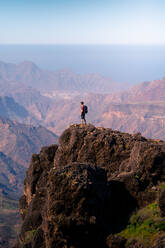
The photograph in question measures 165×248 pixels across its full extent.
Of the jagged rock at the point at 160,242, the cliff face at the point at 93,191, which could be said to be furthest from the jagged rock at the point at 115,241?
the jagged rock at the point at 160,242

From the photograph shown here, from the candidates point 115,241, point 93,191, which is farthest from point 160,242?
point 93,191

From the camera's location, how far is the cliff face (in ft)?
55.7

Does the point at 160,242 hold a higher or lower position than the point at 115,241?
higher

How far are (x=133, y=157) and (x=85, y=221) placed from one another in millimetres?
8233

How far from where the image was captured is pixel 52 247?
17.3 metres

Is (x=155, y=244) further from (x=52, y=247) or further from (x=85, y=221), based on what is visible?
(x=52, y=247)

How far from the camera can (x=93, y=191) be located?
1758cm

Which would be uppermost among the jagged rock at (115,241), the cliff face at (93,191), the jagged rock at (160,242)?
the cliff face at (93,191)

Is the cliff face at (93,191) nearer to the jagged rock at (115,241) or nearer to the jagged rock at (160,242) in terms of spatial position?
the jagged rock at (115,241)

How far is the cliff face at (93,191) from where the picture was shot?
55.7 feet

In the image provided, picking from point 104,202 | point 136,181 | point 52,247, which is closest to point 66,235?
point 52,247

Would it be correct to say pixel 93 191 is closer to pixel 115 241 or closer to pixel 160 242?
pixel 115 241

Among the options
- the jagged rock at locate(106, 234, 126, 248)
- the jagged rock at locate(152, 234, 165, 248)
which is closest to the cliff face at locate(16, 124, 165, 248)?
the jagged rock at locate(106, 234, 126, 248)

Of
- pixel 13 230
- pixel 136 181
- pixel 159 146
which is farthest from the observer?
pixel 13 230
